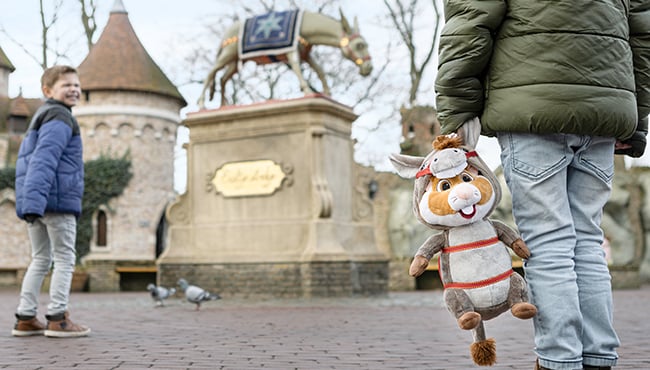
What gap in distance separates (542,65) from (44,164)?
12.7 feet

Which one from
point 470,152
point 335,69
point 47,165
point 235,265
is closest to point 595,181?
point 470,152

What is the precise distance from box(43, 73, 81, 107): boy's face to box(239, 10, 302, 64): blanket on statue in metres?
6.71

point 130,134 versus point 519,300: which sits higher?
point 130,134

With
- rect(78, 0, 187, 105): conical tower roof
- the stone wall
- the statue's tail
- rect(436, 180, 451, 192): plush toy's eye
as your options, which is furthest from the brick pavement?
rect(78, 0, 187, 105): conical tower roof

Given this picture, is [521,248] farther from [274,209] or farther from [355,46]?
[355,46]

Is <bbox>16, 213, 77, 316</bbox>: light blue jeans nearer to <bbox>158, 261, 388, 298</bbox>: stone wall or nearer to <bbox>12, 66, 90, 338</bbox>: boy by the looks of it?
<bbox>12, 66, 90, 338</bbox>: boy

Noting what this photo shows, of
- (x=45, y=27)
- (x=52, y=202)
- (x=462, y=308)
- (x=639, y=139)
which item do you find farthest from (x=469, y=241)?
(x=45, y=27)

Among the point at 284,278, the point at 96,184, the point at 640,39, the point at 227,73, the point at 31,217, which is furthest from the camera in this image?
the point at 96,184

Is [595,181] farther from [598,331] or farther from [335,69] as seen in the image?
[335,69]

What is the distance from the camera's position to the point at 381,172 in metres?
26.7

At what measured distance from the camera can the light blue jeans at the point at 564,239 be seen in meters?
2.89

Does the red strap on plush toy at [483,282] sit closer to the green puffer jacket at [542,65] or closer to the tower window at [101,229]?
the green puffer jacket at [542,65]

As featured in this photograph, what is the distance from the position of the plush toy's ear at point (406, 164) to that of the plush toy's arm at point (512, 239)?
400mm

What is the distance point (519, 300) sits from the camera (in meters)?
2.96
